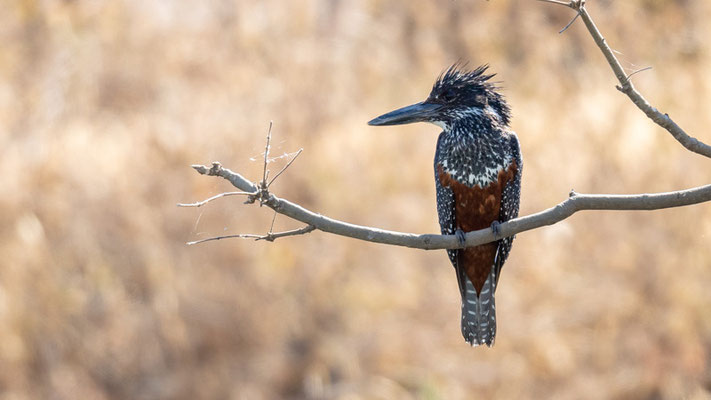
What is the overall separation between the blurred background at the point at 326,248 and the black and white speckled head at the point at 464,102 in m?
3.36

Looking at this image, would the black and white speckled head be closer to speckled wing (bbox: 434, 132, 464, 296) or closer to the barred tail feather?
speckled wing (bbox: 434, 132, 464, 296)

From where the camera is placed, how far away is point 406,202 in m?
7.32

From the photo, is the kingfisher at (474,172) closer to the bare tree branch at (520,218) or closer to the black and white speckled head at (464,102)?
the black and white speckled head at (464,102)

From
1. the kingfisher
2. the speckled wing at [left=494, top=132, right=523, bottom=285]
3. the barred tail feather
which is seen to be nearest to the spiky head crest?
the kingfisher

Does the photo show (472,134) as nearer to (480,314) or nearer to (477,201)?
(477,201)

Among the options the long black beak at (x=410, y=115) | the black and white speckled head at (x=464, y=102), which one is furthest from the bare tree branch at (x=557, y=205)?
the black and white speckled head at (x=464, y=102)

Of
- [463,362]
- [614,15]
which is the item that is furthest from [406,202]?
[614,15]

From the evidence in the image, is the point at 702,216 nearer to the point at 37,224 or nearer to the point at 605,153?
the point at 605,153

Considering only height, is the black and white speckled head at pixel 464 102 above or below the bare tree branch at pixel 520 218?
above

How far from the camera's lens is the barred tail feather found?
11.5ft

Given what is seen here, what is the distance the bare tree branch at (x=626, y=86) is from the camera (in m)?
2.13

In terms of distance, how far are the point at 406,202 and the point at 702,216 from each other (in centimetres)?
238

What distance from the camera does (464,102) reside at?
3.49 meters

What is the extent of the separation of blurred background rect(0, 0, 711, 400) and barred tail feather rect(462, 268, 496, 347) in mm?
2948
